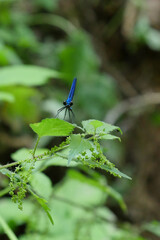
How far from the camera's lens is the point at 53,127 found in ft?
2.39

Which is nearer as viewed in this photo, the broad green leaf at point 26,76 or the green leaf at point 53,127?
the green leaf at point 53,127

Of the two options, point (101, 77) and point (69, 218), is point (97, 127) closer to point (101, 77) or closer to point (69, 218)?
point (69, 218)

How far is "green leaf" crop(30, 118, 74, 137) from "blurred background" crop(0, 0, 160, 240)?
7.18 ft

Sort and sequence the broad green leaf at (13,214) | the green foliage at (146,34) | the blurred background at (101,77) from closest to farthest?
the broad green leaf at (13,214) < the blurred background at (101,77) < the green foliage at (146,34)

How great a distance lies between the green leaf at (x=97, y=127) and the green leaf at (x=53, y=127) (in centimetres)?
4

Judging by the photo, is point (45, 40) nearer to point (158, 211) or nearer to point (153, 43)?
point (153, 43)

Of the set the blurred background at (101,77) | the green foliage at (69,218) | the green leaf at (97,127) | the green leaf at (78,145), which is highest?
the blurred background at (101,77)

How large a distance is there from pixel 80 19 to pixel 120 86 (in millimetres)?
1304

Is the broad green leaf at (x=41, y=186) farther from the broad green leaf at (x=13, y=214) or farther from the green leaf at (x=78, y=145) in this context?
the broad green leaf at (x=13, y=214)

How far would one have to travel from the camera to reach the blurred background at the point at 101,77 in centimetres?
344

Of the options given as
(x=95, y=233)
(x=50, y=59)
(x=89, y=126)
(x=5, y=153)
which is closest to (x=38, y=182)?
(x=89, y=126)

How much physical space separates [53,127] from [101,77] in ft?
12.0

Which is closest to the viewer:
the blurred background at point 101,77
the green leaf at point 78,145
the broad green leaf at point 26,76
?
the green leaf at point 78,145

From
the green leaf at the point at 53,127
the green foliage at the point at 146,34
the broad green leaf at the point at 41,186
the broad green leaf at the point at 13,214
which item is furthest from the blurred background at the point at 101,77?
the green leaf at the point at 53,127
